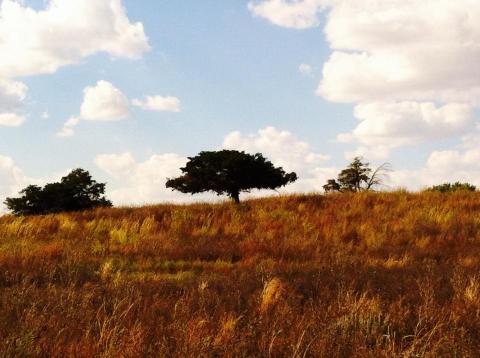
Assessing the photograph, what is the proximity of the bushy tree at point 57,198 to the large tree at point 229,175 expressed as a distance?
6.04 m

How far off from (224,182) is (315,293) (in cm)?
1165

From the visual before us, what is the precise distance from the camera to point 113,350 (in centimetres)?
396

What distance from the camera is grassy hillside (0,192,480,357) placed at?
14.4ft

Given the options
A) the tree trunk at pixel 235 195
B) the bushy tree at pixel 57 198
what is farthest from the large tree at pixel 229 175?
the bushy tree at pixel 57 198

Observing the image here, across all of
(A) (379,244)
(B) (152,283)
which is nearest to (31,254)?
(B) (152,283)

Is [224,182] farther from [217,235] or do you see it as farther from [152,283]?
[152,283]

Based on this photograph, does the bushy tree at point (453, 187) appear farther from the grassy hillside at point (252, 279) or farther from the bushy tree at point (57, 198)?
the bushy tree at point (57, 198)

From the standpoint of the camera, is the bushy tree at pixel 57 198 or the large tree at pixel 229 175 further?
the bushy tree at pixel 57 198

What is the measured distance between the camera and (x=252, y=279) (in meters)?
7.68

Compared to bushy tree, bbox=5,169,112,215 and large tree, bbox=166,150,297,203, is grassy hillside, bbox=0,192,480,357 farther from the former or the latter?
bushy tree, bbox=5,169,112,215

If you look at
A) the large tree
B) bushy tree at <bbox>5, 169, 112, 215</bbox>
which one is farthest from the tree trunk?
bushy tree at <bbox>5, 169, 112, 215</bbox>

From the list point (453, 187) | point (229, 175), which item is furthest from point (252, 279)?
point (453, 187)

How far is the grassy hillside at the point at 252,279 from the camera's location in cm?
440

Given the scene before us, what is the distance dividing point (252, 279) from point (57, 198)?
57.8 feet
